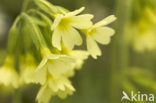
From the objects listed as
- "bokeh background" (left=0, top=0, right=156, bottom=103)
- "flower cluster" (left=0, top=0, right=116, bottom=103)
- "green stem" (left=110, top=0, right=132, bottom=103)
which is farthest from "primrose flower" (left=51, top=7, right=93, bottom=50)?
"green stem" (left=110, top=0, right=132, bottom=103)

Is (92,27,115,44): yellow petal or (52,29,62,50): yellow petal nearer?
(52,29,62,50): yellow petal

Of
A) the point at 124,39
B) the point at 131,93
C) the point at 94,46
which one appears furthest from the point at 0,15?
the point at 94,46

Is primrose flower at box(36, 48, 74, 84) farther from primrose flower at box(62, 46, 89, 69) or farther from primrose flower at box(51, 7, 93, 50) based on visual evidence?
primrose flower at box(62, 46, 89, 69)

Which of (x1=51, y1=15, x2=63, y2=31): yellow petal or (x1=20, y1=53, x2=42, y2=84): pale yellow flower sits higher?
(x1=51, y1=15, x2=63, y2=31): yellow petal

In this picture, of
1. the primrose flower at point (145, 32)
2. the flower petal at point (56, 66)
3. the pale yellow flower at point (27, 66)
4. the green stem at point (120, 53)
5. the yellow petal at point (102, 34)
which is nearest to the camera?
the flower petal at point (56, 66)

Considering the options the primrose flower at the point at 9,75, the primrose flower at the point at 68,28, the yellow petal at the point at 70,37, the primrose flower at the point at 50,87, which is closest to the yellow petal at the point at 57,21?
the primrose flower at the point at 68,28

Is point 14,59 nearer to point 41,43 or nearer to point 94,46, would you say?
point 41,43

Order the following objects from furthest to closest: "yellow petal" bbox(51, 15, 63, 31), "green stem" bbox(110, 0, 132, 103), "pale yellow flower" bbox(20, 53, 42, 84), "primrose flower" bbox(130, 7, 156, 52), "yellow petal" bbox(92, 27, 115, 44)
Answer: "primrose flower" bbox(130, 7, 156, 52) → "green stem" bbox(110, 0, 132, 103) → "pale yellow flower" bbox(20, 53, 42, 84) → "yellow petal" bbox(92, 27, 115, 44) → "yellow petal" bbox(51, 15, 63, 31)

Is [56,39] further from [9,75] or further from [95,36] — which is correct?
[9,75]

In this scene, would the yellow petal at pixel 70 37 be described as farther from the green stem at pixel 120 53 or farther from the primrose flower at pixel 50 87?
the green stem at pixel 120 53
